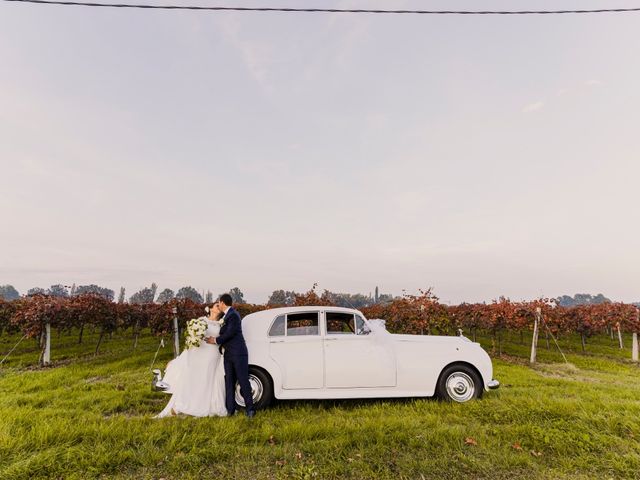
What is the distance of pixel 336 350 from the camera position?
6109 millimetres

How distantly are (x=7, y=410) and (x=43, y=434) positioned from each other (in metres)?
1.85

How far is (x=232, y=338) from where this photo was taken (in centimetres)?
570

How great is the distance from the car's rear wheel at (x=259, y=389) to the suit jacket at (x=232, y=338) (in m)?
0.55

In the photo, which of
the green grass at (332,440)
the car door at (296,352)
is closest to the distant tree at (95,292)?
the green grass at (332,440)

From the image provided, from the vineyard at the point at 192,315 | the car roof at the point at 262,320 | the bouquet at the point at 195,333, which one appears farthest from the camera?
the vineyard at the point at 192,315

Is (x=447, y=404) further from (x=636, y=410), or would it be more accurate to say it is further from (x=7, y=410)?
(x=7, y=410)

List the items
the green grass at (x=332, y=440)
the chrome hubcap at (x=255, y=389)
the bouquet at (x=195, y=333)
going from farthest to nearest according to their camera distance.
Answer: the chrome hubcap at (x=255, y=389), the bouquet at (x=195, y=333), the green grass at (x=332, y=440)

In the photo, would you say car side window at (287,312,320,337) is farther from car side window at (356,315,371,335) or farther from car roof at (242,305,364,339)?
car side window at (356,315,371,335)

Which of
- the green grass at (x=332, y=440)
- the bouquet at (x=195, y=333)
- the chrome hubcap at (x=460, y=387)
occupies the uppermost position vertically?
the bouquet at (x=195, y=333)

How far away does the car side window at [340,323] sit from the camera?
249 inches

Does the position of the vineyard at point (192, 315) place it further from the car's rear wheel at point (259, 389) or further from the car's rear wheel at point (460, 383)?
the car's rear wheel at point (460, 383)

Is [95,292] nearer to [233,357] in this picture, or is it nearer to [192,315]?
[192,315]

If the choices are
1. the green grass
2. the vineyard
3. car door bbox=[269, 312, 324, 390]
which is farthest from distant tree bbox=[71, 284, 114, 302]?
car door bbox=[269, 312, 324, 390]

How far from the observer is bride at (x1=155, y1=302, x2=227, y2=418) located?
5641 mm
